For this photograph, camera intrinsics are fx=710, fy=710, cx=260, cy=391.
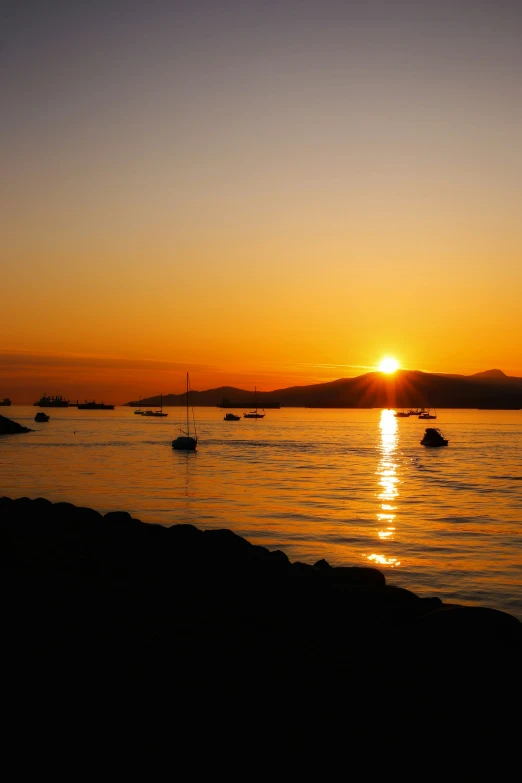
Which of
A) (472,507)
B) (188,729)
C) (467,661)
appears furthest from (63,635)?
(472,507)

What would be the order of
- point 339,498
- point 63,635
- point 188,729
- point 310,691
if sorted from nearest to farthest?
point 188,729, point 310,691, point 63,635, point 339,498

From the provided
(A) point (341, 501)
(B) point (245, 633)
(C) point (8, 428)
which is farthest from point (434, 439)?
(B) point (245, 633)

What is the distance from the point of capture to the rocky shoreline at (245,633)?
6945mm

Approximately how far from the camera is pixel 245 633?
8.30m

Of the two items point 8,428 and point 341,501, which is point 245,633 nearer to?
point 341,501

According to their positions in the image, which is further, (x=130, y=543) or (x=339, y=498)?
(x=339, y=498)

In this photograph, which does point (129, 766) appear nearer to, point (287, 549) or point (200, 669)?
point (200, 669)

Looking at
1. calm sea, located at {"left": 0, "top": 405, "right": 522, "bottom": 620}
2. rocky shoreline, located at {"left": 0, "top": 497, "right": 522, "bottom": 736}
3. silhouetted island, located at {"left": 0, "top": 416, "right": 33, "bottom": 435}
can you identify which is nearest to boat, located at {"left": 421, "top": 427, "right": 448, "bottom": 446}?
calm sea, located at {"left": 0, "top": 405, "right": 522, "bottom": 620}

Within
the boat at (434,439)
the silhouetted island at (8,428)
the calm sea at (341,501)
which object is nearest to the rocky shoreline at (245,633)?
the calm sea at (341,501)

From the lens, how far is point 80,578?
33.0 feet

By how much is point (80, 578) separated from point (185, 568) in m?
1.66

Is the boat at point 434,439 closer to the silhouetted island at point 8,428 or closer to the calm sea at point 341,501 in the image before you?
the calm sea at point 341,501

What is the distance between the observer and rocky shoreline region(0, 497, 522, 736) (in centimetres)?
695

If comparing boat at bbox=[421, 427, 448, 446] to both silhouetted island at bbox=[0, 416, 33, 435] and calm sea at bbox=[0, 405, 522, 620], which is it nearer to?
calm sea at bbox=[0, 405, 522, 620]
